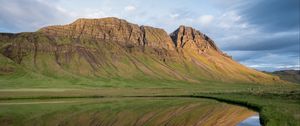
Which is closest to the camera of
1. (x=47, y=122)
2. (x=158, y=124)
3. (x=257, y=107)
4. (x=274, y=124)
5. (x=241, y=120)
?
(x=274, y=124)

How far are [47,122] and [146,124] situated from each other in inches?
499

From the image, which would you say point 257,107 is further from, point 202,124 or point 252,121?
point 202,124

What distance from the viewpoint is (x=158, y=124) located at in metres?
39.8

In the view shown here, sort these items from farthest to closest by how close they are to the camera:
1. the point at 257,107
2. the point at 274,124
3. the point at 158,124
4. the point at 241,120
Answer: the point at 257,107 → the point at 241,120 → the point at 158,124 → the point at 274,124

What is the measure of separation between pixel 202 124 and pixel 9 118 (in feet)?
85.8

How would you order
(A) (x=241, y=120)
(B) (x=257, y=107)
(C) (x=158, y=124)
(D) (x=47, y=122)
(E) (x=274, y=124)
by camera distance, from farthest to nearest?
(B) (x=257, y=107) → (A) (x=241, y=120) → (D) (x=47, y=122) → (C) (x=158, y=124) → (E) (x=274, y=124)

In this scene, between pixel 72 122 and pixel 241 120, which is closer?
pixel 72 122

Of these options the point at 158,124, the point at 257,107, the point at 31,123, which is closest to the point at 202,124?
the point at 158,124

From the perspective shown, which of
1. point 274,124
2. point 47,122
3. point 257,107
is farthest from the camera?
point 257,107

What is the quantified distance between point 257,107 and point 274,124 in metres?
26.2

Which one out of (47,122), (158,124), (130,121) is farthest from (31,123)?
(158,124)

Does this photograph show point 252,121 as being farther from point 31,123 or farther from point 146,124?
point 31,123

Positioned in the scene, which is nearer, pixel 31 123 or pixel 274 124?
pixel 274 124

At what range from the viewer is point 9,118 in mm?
46531
